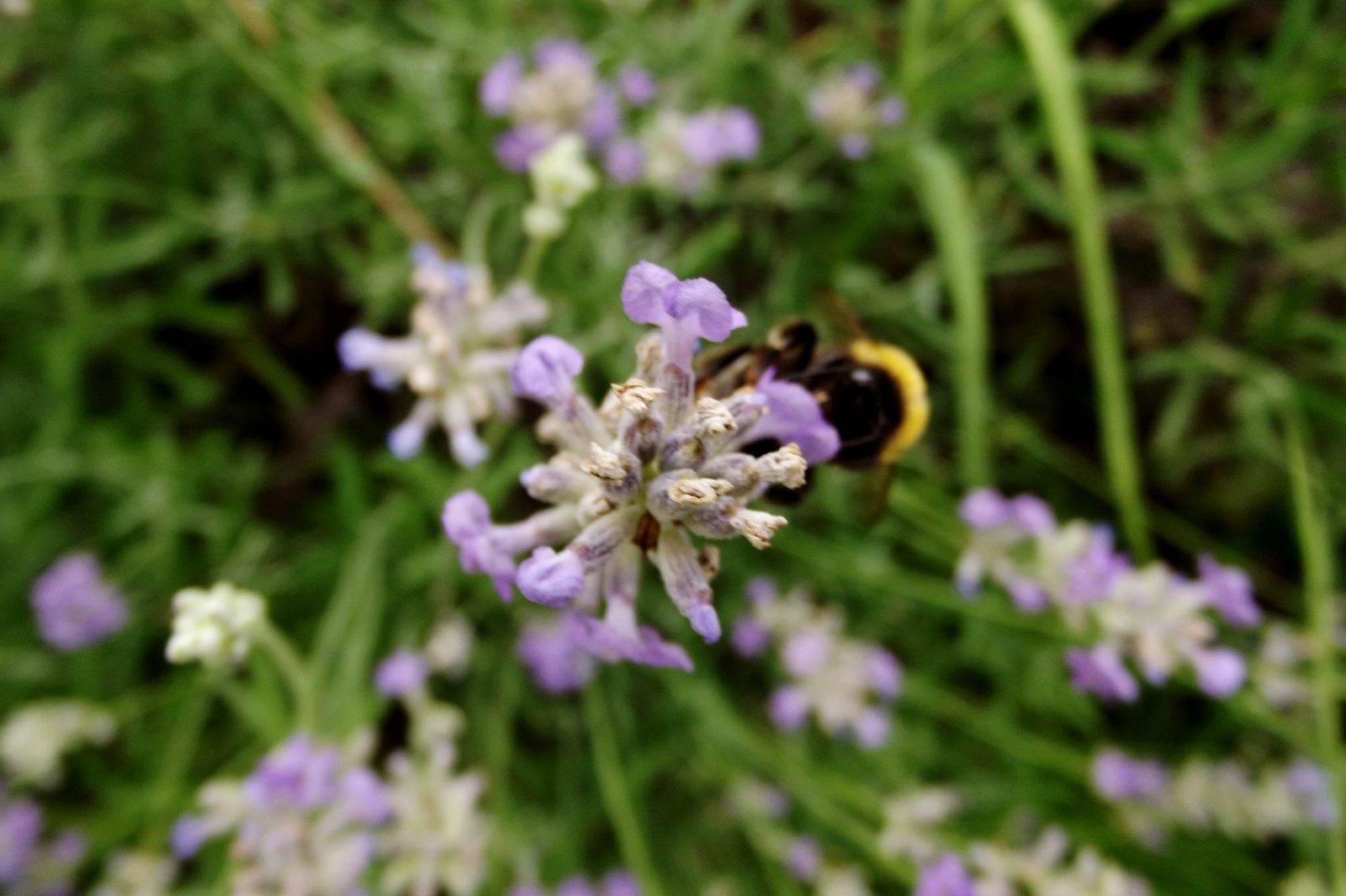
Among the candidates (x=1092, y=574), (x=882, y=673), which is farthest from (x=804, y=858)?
(x=1092, y=574)

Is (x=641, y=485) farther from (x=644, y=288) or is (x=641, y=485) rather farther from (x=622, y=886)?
(x=622, y=886)

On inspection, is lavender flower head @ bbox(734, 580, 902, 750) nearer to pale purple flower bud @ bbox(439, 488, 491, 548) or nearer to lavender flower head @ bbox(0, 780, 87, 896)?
Answer: pale purple flower bud @ bbox(439, 488, 491, 548)

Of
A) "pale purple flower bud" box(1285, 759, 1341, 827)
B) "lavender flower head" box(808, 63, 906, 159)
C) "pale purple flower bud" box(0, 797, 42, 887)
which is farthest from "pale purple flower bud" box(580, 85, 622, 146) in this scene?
"pale purple flower bud" box(1285, 759, 1341, 827)

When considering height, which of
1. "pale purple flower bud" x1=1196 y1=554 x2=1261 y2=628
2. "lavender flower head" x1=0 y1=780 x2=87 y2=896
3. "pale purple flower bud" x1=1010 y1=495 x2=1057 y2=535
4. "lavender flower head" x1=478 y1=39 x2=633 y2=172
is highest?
"lavender flower head" x1=478 y1=39 x2=633 y2=172

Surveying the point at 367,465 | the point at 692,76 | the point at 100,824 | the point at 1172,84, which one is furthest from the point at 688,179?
the point at 100,824

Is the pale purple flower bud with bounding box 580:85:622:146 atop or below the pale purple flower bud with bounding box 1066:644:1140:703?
atop

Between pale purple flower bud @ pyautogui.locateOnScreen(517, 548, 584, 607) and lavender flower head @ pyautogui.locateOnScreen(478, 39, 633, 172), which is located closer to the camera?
pale purple flower bud @ pyautogui.locateOnScreen(517, 548, 584, 607)
